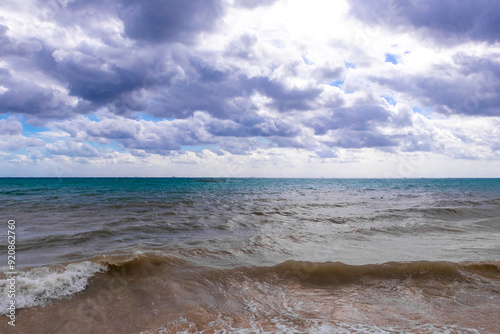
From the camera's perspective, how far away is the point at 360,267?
798 cm

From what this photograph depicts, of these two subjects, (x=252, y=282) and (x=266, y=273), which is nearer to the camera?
(x=252, y=282)

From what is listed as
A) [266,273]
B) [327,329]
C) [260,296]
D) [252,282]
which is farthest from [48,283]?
[327,329]

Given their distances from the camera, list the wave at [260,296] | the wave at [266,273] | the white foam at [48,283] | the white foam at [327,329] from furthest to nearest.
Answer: the wave at [266,273] < the white foam at [48,283] < the wave at [260,296] < the white foam at [327,329]

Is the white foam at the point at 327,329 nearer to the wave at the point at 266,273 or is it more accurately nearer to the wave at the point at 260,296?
the wave at the point at 260,296

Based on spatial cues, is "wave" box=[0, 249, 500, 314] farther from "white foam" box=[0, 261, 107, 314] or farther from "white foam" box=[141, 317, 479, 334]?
"white foam" box=[141, 317, 479, 334]

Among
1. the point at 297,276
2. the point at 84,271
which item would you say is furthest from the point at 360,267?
the point at 84,271

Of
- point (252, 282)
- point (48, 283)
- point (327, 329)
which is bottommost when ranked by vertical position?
point (252, 282)

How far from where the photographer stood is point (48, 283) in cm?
654

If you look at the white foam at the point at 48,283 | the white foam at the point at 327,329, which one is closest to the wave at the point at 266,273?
the white foam at the point at 48,283

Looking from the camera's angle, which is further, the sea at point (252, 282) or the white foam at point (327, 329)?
the sea at point (252, 282)

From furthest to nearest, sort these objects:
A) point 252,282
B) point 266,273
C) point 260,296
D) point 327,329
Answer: point 266,273 → point 252,282 → point 260,296 → point 327,329

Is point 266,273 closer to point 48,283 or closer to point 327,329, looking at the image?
point 327,329

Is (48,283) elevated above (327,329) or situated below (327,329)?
above

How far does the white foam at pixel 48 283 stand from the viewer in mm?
5961
